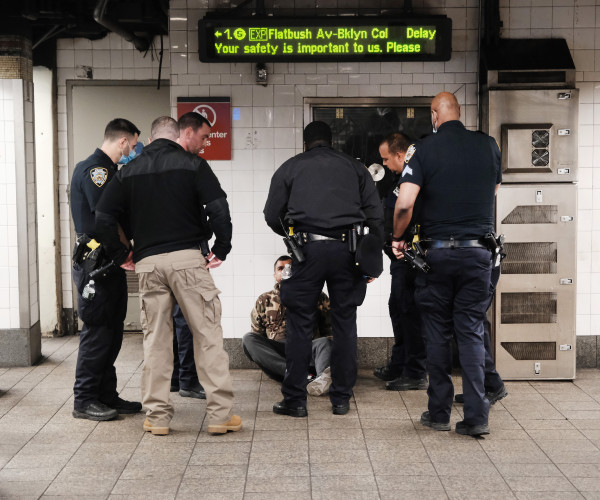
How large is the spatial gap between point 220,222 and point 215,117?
1.92m

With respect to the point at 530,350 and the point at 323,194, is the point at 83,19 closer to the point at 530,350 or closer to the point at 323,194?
the point at 323,194

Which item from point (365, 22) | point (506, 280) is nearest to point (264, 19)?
point (365, 22)

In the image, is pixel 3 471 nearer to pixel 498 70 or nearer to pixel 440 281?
pixel 440 281

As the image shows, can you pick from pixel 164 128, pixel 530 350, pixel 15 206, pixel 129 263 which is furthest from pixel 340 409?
pixel 15 206

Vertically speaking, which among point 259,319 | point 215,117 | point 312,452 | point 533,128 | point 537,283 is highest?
point 215,117

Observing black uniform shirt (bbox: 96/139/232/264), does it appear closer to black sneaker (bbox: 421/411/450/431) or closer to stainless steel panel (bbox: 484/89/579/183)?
black sneaker (bbox: 421/411/450/431)

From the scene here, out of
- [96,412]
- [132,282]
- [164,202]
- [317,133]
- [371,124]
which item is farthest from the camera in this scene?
[132,282]

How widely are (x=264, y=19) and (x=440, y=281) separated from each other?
2.39m

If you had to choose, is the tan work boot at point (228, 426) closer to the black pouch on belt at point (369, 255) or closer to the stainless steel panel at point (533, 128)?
the black pouch on belt at point (369, 255)

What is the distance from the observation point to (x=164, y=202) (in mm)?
5012

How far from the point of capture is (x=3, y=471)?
4520 mm

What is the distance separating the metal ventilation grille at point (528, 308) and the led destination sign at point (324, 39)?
6.22 ft

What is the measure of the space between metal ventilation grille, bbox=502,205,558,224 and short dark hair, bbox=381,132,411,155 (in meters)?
0.95

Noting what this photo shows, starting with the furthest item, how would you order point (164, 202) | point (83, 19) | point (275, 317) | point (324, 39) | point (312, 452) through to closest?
point (83, 19)
point (275, 317)
point (324, 39)
point (164, 202)
point (312, 452)
